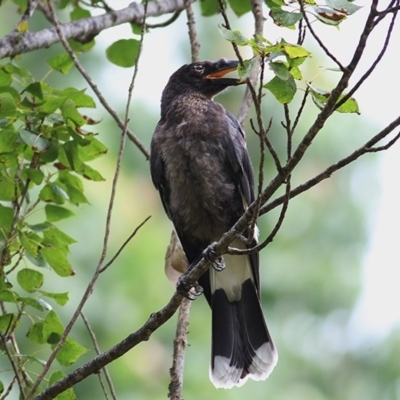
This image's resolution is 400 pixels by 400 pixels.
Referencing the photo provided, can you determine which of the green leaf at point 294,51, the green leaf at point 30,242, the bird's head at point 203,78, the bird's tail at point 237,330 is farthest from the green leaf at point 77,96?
the bird's tail at point 237,330

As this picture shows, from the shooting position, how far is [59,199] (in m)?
3.04

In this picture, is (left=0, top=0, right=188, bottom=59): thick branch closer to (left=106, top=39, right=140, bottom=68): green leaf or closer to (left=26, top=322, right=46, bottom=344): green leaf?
(left=106, top=39, right=140, bottom=68): green leaf

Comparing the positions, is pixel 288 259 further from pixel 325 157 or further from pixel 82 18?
pixel 82 18

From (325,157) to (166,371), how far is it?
7.41 feet

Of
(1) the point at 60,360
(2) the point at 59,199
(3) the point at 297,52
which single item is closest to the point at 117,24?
(2) the point at 59,199

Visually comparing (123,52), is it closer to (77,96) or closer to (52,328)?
(77,96)

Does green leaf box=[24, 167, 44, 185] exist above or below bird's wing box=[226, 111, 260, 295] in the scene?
above

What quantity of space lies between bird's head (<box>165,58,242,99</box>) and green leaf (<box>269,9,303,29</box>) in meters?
1.88

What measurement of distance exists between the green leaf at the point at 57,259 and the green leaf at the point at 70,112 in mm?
477

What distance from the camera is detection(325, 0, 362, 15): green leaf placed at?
204cm

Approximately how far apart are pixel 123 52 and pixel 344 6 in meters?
1.92

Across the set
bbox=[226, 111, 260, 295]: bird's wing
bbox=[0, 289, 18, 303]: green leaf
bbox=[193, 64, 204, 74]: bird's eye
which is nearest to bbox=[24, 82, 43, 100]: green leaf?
bbox=[0, 289, 18, 303]: green leaf

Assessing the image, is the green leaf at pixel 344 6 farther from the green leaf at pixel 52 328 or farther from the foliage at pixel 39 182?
the green leaf at pixel 52 328

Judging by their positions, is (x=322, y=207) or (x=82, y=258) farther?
(x=322, y=207)
